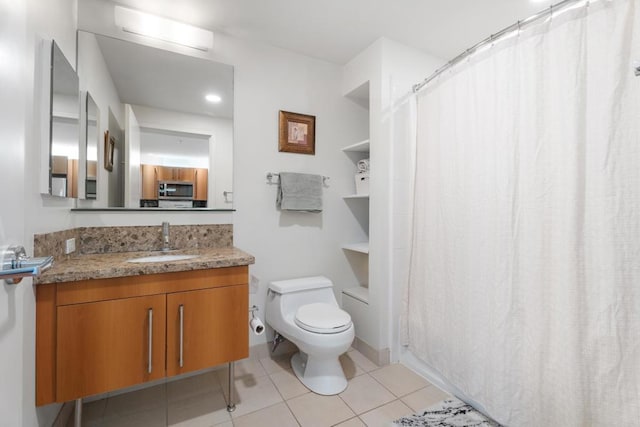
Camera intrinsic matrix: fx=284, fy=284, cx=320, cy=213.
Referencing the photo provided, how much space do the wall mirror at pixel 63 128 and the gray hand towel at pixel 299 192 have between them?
3.92 feet

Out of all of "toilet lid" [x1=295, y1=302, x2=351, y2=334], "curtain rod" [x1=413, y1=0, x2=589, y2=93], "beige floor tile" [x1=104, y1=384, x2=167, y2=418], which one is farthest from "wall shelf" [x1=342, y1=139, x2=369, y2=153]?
"beige floor tile" [x1=104, y1=384, x2=167, y2=418]

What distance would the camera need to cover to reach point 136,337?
1287mm

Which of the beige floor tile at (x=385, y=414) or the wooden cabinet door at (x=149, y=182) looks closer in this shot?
the beige floor tile at (x=385, y=414)

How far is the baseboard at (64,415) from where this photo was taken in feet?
4.42

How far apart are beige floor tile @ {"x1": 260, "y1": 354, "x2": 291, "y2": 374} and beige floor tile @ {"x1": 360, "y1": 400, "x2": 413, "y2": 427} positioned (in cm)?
68

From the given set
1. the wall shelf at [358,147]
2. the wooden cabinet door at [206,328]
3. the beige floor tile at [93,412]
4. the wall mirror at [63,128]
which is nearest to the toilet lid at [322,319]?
the wooden cabinet door at [206,328]

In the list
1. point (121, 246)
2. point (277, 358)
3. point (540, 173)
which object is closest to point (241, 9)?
point (121, 246)

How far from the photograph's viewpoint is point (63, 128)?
4.47ft

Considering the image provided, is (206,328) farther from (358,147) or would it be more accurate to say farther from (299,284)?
(358,147)

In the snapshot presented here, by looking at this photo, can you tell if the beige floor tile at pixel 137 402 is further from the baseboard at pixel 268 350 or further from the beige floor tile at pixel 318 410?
the beige floor tile at pixel 318 410

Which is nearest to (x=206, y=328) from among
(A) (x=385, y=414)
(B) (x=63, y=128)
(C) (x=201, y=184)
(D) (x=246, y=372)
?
(D) (x=246, y=372)

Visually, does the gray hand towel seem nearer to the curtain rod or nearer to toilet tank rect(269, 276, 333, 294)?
toilet tank rect(269, 276, 333, 294)

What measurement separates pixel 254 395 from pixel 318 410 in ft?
1.32

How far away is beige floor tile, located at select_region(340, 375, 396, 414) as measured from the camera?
1620 millimetres
